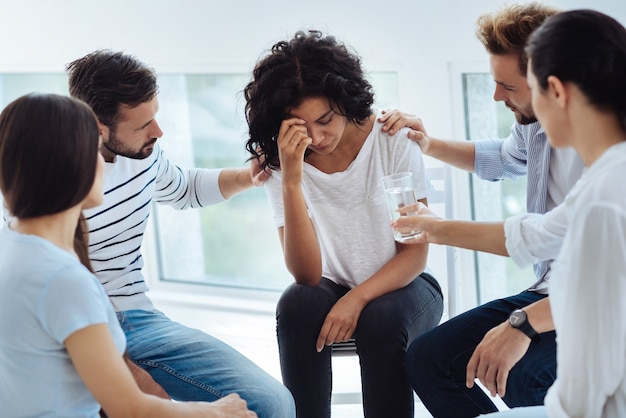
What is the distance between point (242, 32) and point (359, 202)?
4.03 feet

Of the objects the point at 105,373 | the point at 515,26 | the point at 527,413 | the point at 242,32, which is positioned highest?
the point at 242,32

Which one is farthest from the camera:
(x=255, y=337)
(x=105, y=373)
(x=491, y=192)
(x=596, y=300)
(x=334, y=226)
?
(x=255, y=337)

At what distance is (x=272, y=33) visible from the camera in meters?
2.96

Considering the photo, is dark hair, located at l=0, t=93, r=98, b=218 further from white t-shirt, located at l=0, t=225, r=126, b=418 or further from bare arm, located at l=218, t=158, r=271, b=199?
bare arm, located at l=218, t=158, r=271, b=199

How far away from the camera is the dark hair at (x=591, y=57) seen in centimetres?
116

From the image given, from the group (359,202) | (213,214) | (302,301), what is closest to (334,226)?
(359,202)

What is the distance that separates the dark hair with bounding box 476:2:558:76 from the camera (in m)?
1.76

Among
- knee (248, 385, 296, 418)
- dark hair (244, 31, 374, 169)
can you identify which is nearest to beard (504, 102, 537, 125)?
dark hair (244, 31, 374, 169)

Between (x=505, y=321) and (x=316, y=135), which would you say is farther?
(x=316, y=135)

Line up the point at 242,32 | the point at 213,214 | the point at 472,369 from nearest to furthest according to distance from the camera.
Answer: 1. the point at 472,369
2. the point at 242,32
3. the point at 213,214

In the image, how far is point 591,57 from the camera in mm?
1158

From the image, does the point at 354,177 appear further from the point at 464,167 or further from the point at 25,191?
the point at 25,191

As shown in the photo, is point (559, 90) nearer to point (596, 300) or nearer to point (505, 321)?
point (596, 300)

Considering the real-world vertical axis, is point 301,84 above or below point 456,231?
above
